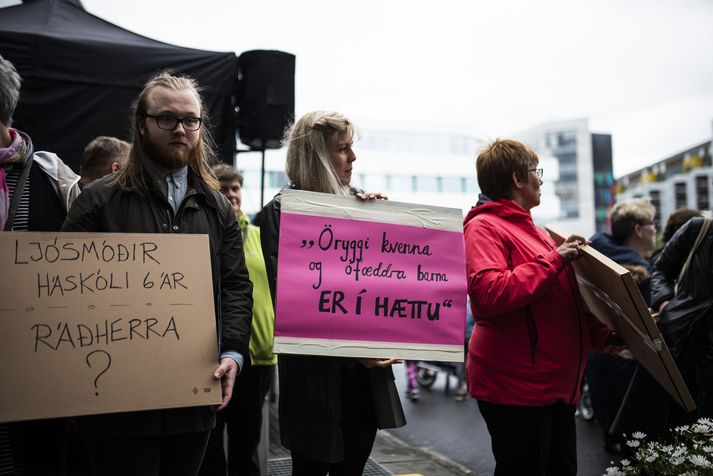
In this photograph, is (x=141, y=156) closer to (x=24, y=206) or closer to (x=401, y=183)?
(x=24, y=206)

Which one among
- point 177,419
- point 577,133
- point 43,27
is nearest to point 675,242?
point 177,419

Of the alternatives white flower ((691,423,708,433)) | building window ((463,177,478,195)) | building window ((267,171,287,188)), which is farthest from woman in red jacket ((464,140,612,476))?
building window ((463,177,478,195))

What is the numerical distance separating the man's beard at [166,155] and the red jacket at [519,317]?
1.20 metres

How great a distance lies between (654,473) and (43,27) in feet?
15.4

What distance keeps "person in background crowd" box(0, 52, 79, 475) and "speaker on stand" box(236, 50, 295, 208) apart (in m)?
3.08

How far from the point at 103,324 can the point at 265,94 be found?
3.69 metres

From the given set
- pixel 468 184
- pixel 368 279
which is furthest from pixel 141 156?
pixel 468 184

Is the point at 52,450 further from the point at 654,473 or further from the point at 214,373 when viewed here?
the point at 654,473

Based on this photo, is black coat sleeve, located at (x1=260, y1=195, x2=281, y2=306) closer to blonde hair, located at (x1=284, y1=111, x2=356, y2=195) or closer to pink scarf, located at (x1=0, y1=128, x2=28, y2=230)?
blonde hair, located at (x1=284, y1=111, x2=356, y2=195)

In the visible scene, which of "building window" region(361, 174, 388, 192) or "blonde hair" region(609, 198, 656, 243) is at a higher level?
"building window" region(361, 174, 388, 192)

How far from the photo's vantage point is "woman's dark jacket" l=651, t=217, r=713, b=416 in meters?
3.35

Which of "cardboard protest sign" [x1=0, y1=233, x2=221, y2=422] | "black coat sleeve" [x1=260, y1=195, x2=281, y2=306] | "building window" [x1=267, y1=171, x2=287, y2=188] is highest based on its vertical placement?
"building window" [x1=267, y1=171, x2=287, y2=188]

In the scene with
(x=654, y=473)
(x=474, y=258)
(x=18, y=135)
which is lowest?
(x=654, y=473)

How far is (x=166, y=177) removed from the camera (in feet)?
6.90
